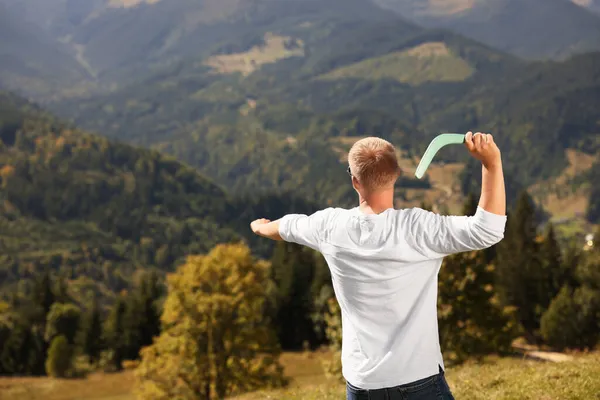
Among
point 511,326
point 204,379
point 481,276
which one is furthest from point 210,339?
point 511,326

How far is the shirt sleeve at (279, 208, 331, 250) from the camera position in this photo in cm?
712

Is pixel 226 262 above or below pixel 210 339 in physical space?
above

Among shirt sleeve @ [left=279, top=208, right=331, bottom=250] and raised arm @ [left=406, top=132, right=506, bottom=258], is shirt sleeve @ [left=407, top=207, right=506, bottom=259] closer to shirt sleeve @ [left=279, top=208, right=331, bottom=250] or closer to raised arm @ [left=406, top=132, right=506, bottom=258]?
raised arm @ [left=406, top=132, right=506, bottom=258]

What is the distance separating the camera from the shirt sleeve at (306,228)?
280 inches

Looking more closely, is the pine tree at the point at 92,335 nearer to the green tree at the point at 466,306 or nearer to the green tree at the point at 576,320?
the green tree at the point at 576,320

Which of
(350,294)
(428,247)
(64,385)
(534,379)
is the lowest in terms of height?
(64,385)

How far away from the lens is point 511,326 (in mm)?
48969

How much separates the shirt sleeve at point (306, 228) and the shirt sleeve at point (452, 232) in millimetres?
1060

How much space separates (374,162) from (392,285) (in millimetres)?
1233

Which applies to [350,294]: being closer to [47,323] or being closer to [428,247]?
[428,247]

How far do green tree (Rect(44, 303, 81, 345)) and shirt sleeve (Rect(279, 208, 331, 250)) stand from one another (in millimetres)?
88916

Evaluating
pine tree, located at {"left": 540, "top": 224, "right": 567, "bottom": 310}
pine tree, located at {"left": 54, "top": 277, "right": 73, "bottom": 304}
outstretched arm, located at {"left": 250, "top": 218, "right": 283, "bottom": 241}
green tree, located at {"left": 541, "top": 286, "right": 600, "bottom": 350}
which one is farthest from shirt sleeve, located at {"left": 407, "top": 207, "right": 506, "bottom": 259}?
pine tree, located at {"left": 54, "top": 277, "right": 73, "bottom": 304}

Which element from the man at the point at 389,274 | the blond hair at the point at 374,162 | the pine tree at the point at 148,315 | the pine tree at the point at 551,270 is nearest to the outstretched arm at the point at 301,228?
the man at the point at 389,274

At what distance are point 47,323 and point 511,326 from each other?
2617 inches
